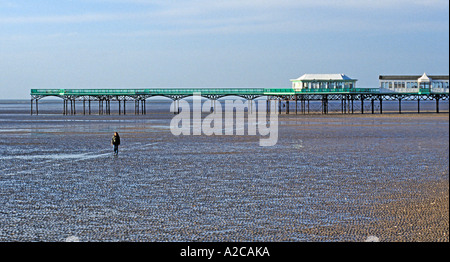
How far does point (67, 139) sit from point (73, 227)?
2435cm

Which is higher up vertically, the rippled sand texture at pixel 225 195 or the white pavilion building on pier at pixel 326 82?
the white pavilion building on pier at pixel 326 82

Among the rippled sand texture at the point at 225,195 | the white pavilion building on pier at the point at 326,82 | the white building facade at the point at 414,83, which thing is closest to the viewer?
the rippled sand texture at the point at 225,195

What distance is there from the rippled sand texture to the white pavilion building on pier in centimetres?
5890

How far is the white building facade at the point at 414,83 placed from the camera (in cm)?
8325

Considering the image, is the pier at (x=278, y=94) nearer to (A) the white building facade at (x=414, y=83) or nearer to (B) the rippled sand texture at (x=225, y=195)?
(A) the white building facade at (x=414, y=83)

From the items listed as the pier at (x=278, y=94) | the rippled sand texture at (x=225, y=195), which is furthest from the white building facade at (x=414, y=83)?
the rippled sand texture at (x=225, y=195)

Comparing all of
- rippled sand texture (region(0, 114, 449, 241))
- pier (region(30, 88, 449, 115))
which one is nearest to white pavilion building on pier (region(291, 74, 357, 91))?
pier (region(30, 88, 449, 115))

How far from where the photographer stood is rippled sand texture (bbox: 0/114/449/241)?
1154 centimetres

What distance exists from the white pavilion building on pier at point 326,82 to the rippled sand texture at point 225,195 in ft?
193

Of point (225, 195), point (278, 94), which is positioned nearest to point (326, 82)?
point (278, 94)

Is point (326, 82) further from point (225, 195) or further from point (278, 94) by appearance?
point (225, 195)
